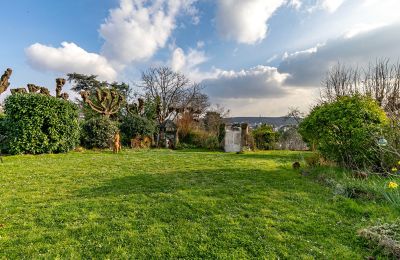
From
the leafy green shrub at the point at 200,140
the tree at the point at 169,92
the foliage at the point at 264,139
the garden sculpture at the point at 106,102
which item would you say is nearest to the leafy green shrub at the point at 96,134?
the garden sculpture at the point at 106,102

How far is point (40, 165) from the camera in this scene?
856 cm

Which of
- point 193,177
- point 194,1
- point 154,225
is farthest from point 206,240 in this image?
point 194,1

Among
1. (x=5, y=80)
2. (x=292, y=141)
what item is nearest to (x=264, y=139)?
(x=292, y=141)

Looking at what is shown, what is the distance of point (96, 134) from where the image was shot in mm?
14938

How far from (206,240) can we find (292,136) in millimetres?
20254

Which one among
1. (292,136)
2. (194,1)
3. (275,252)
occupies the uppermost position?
(194,1)

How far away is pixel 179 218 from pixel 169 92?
2098 cm

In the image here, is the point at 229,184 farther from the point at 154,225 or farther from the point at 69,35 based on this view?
the point at 69,35

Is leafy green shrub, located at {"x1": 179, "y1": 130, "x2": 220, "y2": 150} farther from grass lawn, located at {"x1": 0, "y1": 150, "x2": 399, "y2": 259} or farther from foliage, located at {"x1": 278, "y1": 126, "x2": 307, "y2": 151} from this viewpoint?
grass lawn, located at {"x1": 0, "y1": 150, "x2": 399, "y2": 259}

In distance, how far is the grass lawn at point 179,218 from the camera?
3082 millimetres

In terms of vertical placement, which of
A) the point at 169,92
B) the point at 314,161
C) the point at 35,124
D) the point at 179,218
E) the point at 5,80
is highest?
the point at 169,92

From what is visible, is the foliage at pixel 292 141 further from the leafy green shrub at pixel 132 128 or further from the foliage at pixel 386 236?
the foliage at pixel 386 236

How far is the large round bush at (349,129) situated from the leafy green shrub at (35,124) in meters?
11.6

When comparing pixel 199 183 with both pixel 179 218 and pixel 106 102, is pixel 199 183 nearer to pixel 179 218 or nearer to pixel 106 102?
pixel 179 218
